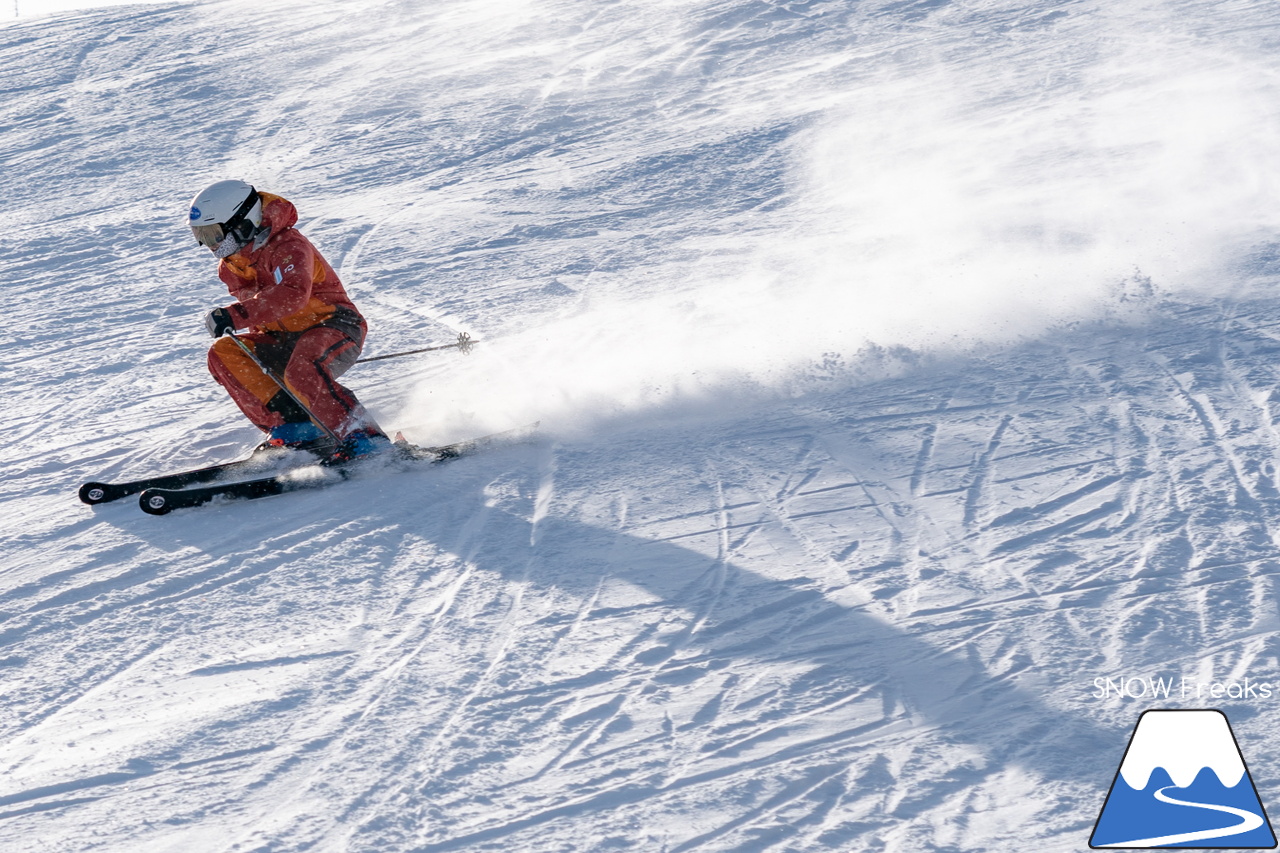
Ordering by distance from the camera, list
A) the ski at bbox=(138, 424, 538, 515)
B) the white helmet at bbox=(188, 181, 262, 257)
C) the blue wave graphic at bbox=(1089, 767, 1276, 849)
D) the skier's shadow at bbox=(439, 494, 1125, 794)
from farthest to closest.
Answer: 1. the ski at bbox=(138, 424, 538, 515)
2. the white helmet at bbox=(188, 181, 262, 257)
3. the skier's shadow at bbox=(439, 494, 1125, 794)
4. the blue wave graphic at bbox=(1089, 767, 1276, 849)

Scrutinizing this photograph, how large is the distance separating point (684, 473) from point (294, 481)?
202cm

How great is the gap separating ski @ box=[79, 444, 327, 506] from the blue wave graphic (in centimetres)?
441

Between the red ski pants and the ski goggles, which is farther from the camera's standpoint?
the red ski pants

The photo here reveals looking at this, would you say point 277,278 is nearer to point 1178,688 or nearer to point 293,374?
point 293,374

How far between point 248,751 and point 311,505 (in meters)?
1.95

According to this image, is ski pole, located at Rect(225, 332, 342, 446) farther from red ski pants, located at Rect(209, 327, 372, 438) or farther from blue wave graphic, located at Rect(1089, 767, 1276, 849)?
blue wave graphic, located at Rect(1089, 767, 1276, 849)

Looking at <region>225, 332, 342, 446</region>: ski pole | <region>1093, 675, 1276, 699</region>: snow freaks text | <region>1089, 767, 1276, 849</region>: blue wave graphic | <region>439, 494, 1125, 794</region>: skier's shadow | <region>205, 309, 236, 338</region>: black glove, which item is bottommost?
<region>1089, 767, 1276, 849</region>: blue wave graphic

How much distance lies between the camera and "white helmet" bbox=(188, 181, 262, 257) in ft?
18.7

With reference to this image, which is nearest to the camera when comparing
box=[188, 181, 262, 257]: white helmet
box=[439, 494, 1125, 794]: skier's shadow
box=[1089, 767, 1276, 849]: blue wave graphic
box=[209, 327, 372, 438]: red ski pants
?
box=[1089, 767, 1276, 849]: blue wave graphic

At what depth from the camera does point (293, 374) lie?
19.8ft

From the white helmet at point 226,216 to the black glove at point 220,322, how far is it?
0.31m

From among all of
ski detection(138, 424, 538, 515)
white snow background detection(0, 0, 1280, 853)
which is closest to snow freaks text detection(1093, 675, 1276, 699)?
white snow background detection(0, 0, 1280, 853)

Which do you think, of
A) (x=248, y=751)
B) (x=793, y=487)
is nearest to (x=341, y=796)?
(x=248, y=751)

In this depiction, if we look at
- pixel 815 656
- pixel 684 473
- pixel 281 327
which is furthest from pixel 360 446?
pixel 815 656
